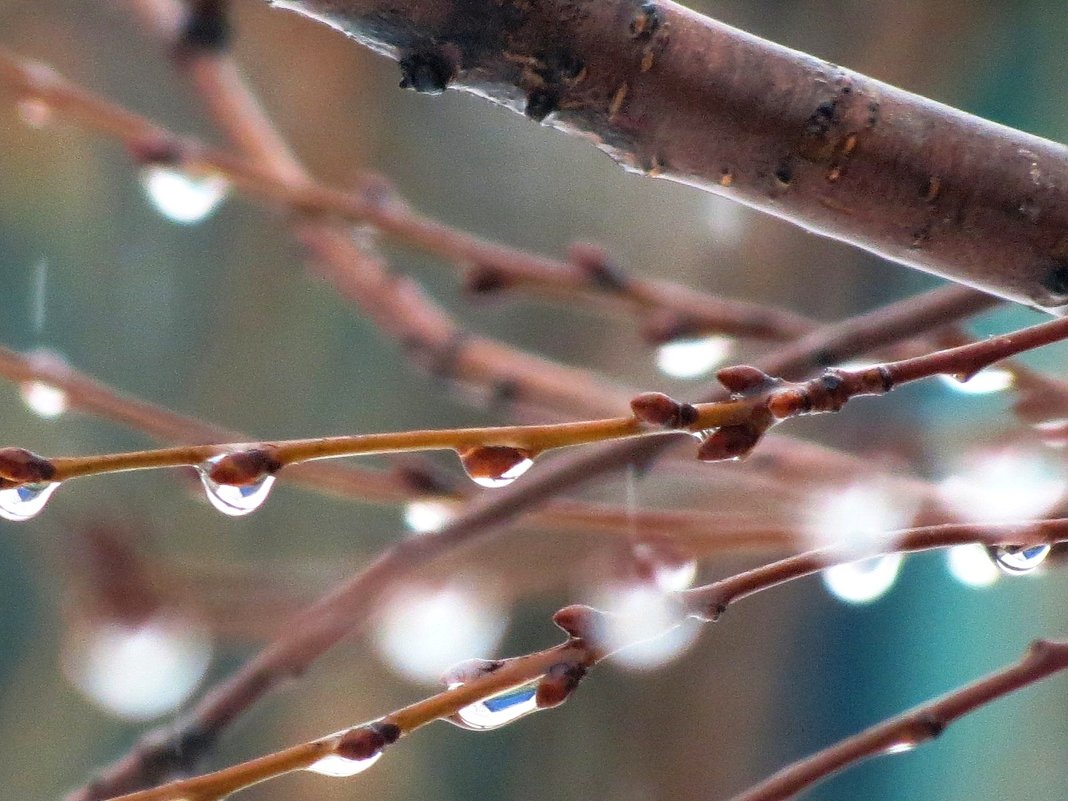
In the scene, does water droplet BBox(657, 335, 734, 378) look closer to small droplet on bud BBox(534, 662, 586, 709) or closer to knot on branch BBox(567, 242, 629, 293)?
knot on branch BBox(567, 242, 629, 293)

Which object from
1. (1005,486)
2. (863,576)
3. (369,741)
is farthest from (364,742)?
(1005,486)

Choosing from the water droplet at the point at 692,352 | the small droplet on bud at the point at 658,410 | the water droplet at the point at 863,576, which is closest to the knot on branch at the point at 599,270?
the water droplet at the point at 692,352

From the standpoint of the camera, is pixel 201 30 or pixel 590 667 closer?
pixel 590 667

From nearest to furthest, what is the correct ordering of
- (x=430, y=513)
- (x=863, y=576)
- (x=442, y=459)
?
(x=863, y=576)
(x=430, y=513)
(x=442, y=459)

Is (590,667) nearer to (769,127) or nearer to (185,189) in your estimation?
(769,127)

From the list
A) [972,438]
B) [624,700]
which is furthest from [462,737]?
[972,438]
